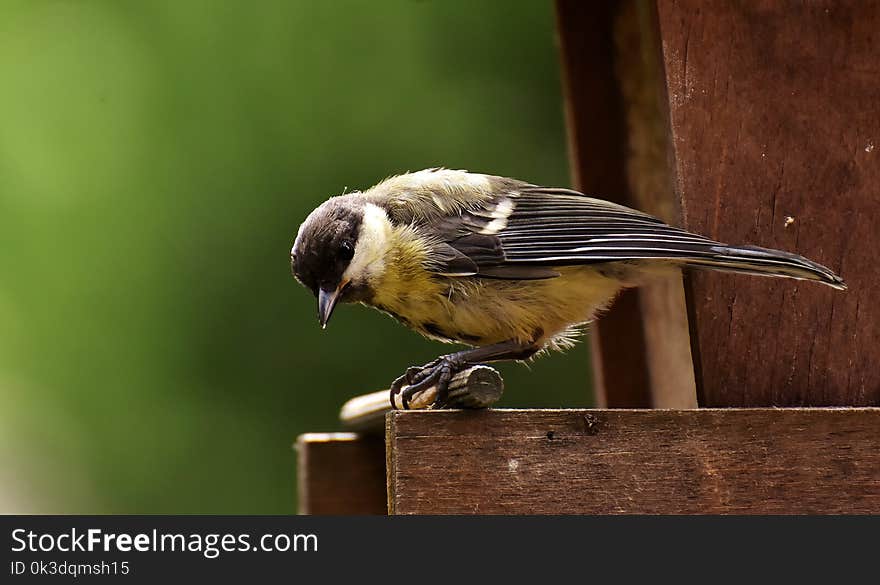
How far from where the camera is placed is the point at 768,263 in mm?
2301

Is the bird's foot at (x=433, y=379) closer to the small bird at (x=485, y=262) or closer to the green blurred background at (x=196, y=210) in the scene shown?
the small bird at (x=485, y=262)

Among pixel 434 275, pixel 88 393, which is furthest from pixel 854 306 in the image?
pixel 88 393

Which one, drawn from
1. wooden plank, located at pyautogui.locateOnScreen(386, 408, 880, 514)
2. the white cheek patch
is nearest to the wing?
the white cheek patch

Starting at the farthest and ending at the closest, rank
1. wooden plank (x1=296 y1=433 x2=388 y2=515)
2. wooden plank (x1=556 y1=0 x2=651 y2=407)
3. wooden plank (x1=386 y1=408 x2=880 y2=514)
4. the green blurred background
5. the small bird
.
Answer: the green blurred background
wooden plank (x1=556 y1=0 x2=651 y2=407)
wooden plank (x1=296 y1=433 x2=388 y2=515)
the small bird
wooden plank (x1=386 y1=408 x2=880 y2=514)

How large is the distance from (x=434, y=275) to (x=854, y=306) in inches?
35.2

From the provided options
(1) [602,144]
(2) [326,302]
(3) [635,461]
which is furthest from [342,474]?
(3) [635,461]

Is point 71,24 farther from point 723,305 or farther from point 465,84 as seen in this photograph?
point 723,305

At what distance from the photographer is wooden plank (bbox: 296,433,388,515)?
10.6ft

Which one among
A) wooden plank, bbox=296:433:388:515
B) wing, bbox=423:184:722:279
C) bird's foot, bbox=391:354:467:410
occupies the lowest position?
wooden plank, bbox=296:433:388:515

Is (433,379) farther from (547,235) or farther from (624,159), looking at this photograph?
(624,159)

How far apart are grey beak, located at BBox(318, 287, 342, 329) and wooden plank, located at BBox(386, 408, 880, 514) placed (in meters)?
0.69

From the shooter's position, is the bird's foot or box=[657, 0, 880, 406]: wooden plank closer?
the bird's foot

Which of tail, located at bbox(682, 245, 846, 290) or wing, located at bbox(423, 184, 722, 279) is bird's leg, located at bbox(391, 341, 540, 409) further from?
tail, located at bbox(682, 245, 846, 290)

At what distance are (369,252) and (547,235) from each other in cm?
42
